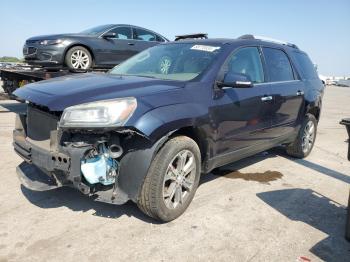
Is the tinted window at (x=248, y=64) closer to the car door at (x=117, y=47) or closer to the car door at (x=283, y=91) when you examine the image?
the car door at (x=283, y=91)

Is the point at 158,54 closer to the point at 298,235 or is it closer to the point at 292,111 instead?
the point at 292,111

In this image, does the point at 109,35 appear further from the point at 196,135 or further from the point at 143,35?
Answer: the point at 196,135

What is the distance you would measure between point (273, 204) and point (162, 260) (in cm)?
170

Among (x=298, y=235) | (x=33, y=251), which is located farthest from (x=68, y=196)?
(x=298, y=235)

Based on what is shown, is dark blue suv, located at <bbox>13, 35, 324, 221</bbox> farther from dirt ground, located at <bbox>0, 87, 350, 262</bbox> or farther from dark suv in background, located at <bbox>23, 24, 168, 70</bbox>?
dark suv in background, located at <bbox>23, 24, 168, 70</bbox>

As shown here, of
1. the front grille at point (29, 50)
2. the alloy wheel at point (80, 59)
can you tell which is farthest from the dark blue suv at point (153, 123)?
the front grille at point (29, 50)

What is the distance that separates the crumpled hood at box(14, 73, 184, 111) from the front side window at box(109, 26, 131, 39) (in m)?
5.77

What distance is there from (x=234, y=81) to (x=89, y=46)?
5.58 m

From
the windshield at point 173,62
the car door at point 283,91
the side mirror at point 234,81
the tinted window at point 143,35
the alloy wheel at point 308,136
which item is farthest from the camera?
the tinted window at point 143,35

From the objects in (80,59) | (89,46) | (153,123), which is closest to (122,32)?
(89,46)

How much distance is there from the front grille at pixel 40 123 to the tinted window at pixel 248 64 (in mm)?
2023

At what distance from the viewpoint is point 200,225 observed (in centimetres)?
346

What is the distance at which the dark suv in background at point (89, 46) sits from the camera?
803 cm

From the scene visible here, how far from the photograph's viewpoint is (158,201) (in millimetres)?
3283
